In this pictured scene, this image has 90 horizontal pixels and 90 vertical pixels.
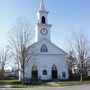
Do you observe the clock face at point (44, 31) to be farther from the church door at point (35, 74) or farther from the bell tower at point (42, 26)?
the church door at point (35, 74)

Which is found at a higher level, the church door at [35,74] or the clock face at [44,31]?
the clock face at [44,31]

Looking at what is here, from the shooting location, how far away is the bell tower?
59369 millimetres

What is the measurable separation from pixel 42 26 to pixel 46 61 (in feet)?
28.3

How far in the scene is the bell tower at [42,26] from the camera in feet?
195

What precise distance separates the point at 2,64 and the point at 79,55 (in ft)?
72.8

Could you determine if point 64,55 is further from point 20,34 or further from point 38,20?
point 20,34

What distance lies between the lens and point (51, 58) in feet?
189

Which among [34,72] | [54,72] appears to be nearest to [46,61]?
[54,72]

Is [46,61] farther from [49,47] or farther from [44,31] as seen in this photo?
[44,31]

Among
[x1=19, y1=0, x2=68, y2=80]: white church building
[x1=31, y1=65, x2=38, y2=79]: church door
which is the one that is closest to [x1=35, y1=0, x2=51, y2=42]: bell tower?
[x1=19, y1=0, x2=68, y2=80]: white church building

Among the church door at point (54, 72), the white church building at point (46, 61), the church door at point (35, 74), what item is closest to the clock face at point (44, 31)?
the white church building at point (46, 61)

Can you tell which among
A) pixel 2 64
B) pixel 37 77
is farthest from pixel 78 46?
pixel 2 64

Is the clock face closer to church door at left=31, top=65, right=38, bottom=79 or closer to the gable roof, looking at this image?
the gable roof

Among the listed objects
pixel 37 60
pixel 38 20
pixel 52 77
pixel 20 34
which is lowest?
pixel 52 77
